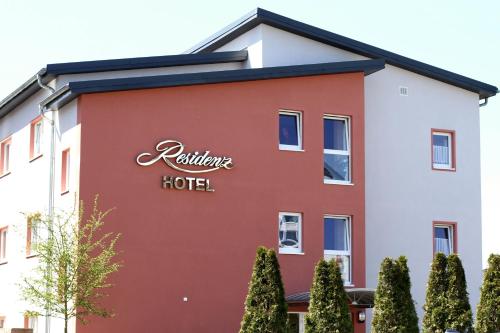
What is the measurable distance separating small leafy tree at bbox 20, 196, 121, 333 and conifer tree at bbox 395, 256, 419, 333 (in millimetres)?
6053

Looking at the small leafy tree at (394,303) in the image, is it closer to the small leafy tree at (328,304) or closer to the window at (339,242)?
the small leafy tree at (328,304)

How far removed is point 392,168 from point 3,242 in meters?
11.3

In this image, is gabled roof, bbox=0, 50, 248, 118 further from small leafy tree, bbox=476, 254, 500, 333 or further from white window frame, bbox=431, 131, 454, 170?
small leafy tree, bbox=476, 254, 500, 333

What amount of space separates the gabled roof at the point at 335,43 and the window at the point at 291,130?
262cm

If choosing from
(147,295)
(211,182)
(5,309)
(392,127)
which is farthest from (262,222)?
(5,309)

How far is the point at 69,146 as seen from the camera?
81.2 feet

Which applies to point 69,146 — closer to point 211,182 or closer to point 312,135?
point 211,182

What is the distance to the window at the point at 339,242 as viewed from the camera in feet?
86.0

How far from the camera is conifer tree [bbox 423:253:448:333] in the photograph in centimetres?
2108

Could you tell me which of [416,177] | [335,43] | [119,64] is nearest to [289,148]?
[335,43]

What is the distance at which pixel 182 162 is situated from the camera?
24.4m

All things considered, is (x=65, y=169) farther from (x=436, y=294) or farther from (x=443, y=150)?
(x=443, y=150)

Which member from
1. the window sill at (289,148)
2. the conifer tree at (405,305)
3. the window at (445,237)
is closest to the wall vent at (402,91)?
the window at (445,237)

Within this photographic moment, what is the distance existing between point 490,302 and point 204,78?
8.55 m
